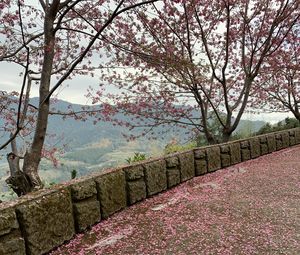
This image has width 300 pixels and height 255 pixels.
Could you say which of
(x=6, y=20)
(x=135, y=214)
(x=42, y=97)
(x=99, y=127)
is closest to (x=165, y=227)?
(x=135, y=214)

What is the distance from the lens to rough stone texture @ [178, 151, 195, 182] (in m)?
8.02

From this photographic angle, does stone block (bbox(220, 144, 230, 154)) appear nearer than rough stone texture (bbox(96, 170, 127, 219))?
No

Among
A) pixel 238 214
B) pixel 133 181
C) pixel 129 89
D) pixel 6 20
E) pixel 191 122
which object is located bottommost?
pixel 238 214

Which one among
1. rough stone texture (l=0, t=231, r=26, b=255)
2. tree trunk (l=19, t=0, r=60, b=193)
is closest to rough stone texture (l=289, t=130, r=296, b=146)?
tree trunk (l=19, t=0, r=60, b=193)

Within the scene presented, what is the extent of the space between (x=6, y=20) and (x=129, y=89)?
15.6 ft

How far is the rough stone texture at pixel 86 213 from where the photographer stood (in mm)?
5004

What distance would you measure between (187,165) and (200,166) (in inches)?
25.5

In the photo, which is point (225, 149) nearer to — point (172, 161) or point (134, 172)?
point (172, 161)

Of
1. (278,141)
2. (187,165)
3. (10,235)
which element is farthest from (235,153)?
(10,235)

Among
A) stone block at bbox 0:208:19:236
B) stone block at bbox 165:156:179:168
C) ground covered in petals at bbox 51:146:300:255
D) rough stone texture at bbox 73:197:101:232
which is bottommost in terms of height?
ground covered in petals at bbox 51:146:300:255

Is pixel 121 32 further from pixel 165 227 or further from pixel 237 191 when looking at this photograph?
pixel 165 227

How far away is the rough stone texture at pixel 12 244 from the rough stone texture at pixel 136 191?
2.46m

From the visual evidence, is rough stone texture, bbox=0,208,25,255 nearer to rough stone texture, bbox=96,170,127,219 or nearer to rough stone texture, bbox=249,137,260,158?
rough stone texture, bbox=96,170,127,219

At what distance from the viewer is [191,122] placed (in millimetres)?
12250
